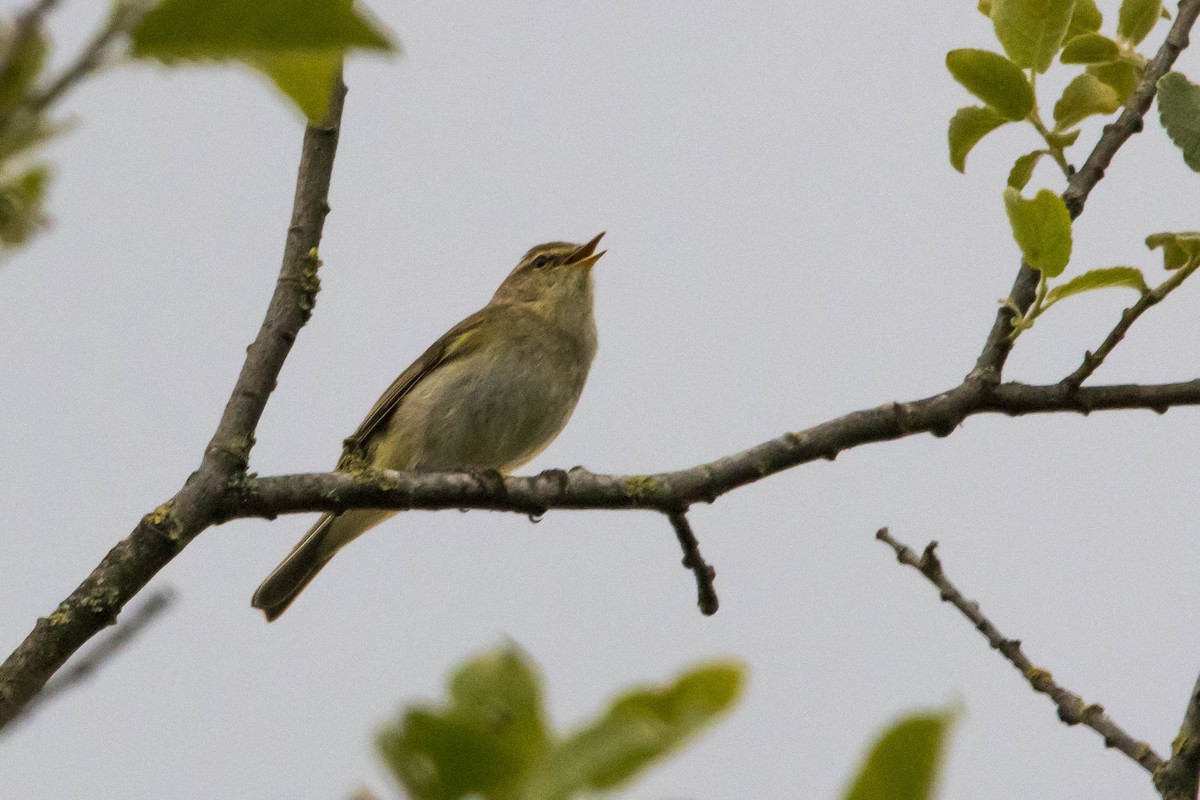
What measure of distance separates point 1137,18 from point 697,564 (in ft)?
5.48

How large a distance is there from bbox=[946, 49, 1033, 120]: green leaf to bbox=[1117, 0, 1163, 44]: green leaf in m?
0.42

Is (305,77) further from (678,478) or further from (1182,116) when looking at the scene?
(678,478)

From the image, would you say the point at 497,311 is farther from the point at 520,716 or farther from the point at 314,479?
the point at 520,716

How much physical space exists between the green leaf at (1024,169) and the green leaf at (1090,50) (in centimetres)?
21

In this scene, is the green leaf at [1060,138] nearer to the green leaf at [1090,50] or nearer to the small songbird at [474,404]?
the green leaf at [1090,50]

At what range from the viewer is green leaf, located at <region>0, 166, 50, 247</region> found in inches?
62.8

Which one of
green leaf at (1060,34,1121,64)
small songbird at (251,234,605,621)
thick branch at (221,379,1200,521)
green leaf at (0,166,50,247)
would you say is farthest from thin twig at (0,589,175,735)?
small songbird at (251,234,605,621)

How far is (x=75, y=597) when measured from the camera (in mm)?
2916

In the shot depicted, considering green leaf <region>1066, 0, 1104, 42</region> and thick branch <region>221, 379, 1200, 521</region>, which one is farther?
green leaf <region>1066, 0, 1104, 42</region>

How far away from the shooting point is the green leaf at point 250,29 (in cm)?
96

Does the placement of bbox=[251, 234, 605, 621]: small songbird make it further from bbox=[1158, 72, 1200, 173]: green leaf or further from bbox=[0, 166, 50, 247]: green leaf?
bbox=[0, 166, 50, 247]: green leaf

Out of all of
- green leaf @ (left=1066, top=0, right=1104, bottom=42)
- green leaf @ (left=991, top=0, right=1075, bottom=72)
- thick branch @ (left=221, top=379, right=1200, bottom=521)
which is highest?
green leaf @ (left=1066, top=0, right=1104, bottom=42)

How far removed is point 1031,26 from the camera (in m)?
2.95

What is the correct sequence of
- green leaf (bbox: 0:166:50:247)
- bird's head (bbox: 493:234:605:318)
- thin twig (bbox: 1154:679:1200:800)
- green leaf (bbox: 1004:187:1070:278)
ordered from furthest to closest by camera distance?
bird's head (bbox: 493:234:605:318) → green leaf (bbox: 1004:187:1070:278) → thin twig (bbox: 1154:679:1200:800) → green leaf (bbox: 0:166:50:247)
